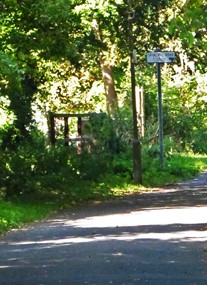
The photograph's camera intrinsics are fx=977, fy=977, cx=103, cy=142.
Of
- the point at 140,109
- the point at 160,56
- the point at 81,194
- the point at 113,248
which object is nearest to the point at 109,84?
the point at 140,109

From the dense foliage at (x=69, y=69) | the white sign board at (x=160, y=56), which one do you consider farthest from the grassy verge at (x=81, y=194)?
the white sign board at (x=160, y=56)

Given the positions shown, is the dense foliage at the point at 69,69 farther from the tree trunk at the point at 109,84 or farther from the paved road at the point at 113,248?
the paved road at the point at 113,248

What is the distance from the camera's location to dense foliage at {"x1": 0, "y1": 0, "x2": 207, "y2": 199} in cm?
2498

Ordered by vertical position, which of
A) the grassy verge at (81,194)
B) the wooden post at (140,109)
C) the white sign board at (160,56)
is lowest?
the grassy verge at (81,194)

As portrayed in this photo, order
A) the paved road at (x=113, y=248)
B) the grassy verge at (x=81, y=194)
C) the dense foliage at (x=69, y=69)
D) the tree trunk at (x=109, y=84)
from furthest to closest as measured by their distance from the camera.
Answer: the tree trunk at (x=109, y=84) → the dense foliage at (x=69, y=69) → the grassy verge at (x=81, y=194) → the paved road at (x=113, y=248)

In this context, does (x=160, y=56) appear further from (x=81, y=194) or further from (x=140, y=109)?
(x=140, y=109)

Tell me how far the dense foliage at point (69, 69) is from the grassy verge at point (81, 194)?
0.91ft

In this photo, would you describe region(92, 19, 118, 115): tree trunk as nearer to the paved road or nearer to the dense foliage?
the dense foliage

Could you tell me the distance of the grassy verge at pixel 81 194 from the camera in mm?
21270

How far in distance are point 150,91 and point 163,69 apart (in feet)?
4.03

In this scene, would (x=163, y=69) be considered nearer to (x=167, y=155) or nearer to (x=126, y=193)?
(x=167, y=155)

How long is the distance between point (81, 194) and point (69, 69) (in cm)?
1359

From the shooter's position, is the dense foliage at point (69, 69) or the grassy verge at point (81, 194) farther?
the dense foliage at point (69, 69)

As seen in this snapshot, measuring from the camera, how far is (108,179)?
3108 centimetres
